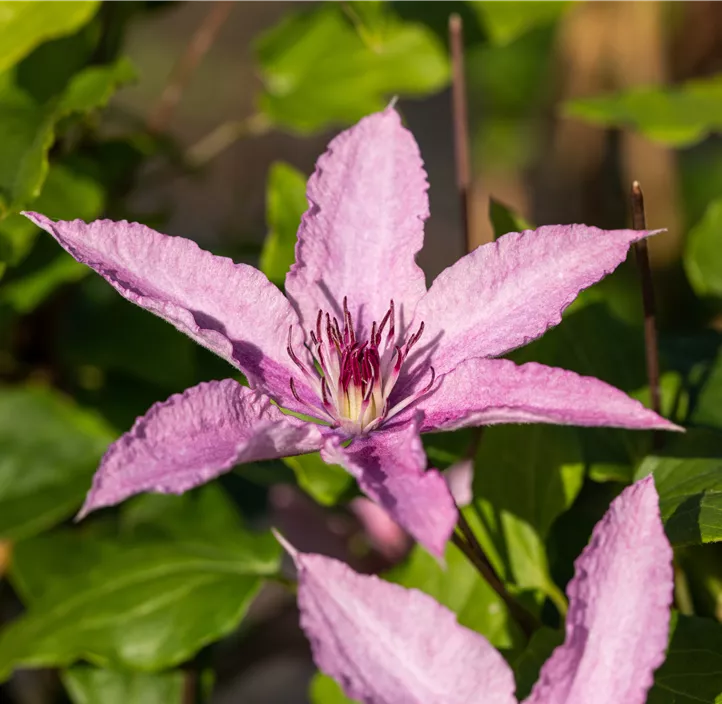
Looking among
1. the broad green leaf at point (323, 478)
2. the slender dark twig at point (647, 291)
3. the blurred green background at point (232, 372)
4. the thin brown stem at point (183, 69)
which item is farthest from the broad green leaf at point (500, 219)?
the thin brown stem at point (183, 69)

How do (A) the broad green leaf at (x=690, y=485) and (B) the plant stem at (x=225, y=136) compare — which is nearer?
(A) the broad green leaf at (x=690, y=485)

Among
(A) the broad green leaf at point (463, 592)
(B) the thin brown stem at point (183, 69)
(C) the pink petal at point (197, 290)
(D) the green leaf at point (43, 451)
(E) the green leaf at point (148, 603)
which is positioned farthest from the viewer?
(B) the thin brown stem at point (183, 69)

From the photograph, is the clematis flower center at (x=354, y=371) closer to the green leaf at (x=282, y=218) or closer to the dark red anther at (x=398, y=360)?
the dark red anther at (x=398, y=360)

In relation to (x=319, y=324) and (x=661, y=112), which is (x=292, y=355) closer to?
(x=319, y=324)

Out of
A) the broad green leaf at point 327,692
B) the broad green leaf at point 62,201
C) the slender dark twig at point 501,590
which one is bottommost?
the broad green leaf at point 327,692

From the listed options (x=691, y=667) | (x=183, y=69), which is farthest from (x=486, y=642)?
(x=183, y=69)

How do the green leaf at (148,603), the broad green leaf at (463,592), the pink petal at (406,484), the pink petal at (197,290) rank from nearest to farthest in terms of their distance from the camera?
the pink petal at (406,484) < the pink petal at (197,290) < the broad green leaf at (463,592) < the green leaf at (148,603)

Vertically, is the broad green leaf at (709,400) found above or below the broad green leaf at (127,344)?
below
